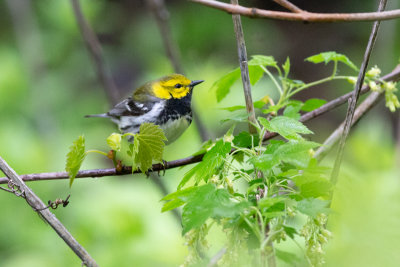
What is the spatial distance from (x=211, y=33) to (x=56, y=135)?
2185 mm

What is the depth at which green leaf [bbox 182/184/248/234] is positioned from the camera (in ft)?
2.57

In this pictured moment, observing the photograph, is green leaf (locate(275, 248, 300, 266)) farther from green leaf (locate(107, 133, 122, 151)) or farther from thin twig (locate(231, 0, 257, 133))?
green leaf (locate(107, 133, 122, 151))

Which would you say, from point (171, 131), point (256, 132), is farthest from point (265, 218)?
point (171, 131)

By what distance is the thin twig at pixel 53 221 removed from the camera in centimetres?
104

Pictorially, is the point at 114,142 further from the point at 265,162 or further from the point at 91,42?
the point at 91,42

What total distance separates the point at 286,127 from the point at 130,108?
169 centimetres

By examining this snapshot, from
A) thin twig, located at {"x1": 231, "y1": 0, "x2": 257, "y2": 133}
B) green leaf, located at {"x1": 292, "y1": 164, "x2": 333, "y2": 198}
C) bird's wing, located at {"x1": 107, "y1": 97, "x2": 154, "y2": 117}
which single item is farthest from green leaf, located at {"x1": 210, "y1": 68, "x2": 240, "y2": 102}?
bird's wing, located at {"x1": 107, "y1": 97, "x2": 154, "y2": 117}

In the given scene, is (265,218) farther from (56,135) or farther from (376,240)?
(56,135)

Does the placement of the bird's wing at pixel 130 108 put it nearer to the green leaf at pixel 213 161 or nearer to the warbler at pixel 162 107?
the warbler at pixel 162 107

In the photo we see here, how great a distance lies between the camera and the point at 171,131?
7.80 ft

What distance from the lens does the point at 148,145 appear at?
3.69ft

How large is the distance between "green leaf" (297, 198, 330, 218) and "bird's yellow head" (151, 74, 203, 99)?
1692 mm

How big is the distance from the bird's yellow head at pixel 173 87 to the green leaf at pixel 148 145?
1369 millimetres

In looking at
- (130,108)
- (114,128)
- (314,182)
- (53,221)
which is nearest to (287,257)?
(314,182)
